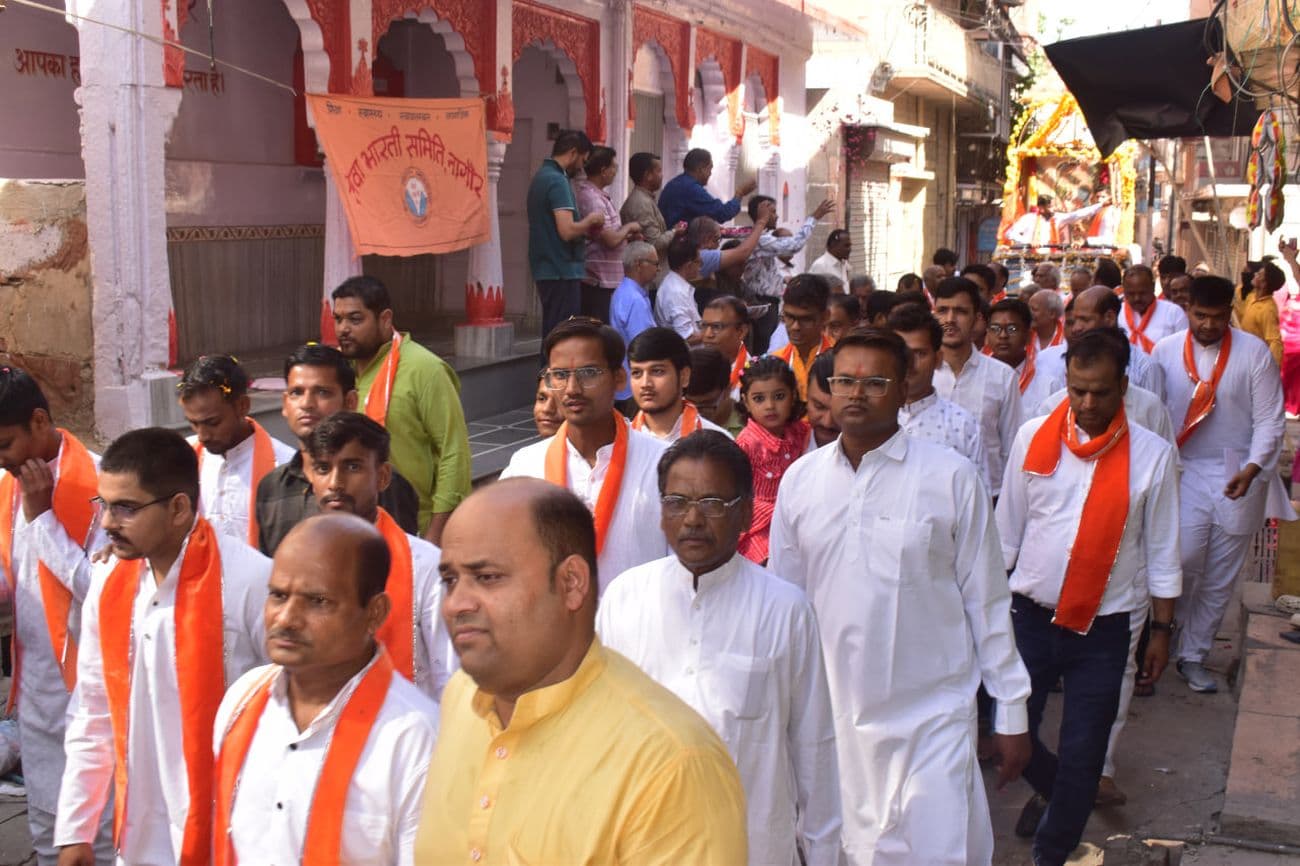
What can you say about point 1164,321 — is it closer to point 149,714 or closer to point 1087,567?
point 1087,567

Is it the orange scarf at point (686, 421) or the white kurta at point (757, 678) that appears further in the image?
the orange scarf at point (686, 421)

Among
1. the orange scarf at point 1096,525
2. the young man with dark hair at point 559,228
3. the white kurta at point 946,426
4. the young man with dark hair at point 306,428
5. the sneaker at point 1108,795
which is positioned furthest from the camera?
the young man with dark hair at point 559,228

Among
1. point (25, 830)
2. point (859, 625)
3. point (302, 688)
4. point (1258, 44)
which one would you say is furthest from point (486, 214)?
point (302, 688)

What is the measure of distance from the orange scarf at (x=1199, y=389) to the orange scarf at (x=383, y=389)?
165 inches

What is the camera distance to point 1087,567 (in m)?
5.04

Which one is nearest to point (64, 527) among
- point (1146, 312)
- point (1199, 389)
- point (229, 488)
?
point (229, 488)

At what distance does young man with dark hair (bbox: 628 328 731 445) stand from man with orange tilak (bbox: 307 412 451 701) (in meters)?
1.39

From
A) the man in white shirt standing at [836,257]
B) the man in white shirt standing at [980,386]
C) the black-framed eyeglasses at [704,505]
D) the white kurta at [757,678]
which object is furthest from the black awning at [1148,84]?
the white kurta at [757,678]

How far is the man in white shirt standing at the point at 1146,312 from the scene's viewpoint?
9.87 metres

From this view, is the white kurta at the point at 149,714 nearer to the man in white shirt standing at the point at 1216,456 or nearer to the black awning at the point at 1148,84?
the man in white shirt standing at the point at 1216,456

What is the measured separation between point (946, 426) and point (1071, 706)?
1188 millimetres

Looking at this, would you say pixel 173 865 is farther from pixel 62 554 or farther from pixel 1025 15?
pixel 1025 15

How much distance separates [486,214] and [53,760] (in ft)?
23.5

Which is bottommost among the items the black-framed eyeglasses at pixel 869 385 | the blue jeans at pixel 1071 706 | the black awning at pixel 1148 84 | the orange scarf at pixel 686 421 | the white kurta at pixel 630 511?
the blue jeans at pixel 1071 706
